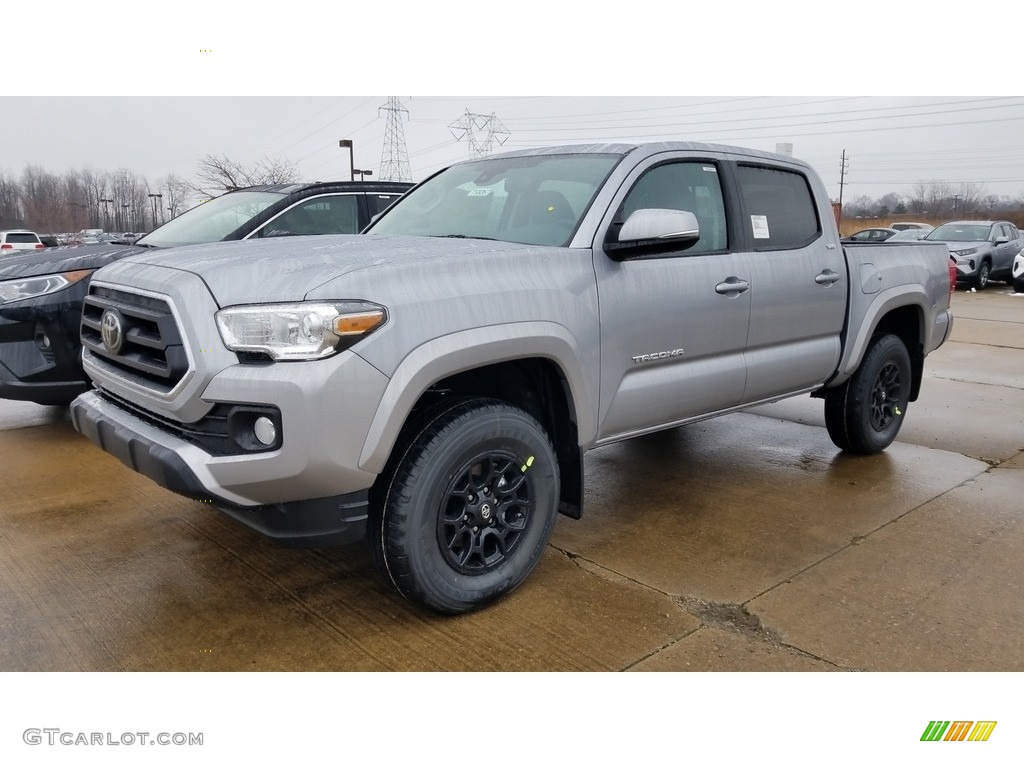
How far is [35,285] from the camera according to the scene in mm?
5270

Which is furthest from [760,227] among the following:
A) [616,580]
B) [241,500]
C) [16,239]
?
[16,239]

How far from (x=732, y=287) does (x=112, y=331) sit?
2.74m

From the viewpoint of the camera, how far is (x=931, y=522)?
4137 mm

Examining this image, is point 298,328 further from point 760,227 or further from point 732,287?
point 760,227

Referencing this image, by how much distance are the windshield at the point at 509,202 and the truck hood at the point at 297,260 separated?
0.22 metres

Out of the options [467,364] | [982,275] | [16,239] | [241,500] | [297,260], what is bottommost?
[982,275]

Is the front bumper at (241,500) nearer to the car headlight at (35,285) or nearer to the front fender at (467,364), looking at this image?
the front fender at (467,364)

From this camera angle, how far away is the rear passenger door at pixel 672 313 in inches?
135

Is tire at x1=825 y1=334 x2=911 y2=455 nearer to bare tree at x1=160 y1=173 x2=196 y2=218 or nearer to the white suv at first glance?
bare tree at x1=160 y1=173 x2=196 y2=218

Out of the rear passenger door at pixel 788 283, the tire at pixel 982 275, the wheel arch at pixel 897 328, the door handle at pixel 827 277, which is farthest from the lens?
the tire at pixel 982 275

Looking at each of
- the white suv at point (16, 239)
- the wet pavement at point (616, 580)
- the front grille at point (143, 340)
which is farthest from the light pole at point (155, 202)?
the white suv at point (16, 239)

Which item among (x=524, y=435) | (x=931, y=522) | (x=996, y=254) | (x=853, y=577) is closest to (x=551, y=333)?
(x=524, y=435)

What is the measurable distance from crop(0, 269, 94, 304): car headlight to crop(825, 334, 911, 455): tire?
4.98m

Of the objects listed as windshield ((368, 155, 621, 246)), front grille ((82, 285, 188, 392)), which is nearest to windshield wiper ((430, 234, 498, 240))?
windshield ((368, 155, 621, 246))
